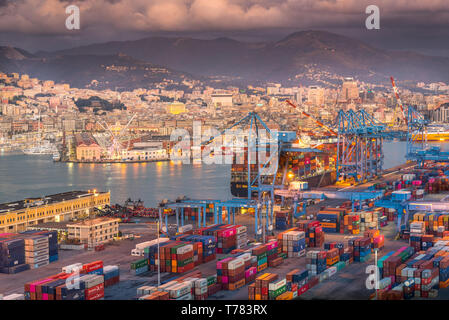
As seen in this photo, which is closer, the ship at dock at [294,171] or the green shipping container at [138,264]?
the green shipping container at [138,264]

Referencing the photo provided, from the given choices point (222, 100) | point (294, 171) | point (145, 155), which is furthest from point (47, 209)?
point (222, 100)

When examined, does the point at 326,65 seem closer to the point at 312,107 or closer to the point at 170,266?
the point at 312,107

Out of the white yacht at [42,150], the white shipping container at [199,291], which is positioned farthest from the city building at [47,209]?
the white yacht at [42,150]

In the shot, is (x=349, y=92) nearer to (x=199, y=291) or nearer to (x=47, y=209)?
(x=47, y=209)

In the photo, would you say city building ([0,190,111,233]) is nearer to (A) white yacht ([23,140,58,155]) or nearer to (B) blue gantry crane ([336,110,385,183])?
(B) blue gantry crane ([336,110,385,183])

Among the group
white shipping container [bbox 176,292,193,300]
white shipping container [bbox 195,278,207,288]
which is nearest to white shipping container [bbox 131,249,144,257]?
white shipping container [bbox 195,278,207,288]

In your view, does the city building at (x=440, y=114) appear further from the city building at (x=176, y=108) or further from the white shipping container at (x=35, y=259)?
the white shipping container at (x=35, y=259)
